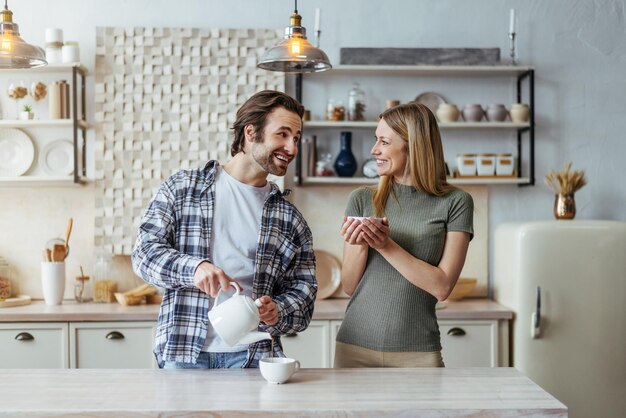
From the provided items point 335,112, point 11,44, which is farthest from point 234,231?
point 335,112

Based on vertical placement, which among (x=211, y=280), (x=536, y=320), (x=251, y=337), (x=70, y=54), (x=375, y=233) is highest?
(x=70, y=54)

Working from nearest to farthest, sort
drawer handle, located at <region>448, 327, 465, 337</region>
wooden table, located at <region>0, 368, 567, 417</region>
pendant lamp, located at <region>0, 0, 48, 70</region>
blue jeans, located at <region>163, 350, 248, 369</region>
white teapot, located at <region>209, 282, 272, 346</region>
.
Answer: wooden table, located at <region>0, 368, 567, 417</region>, white teapot, located at <region>209, 282, 272, 346</region>, blue jeans, located at <region>163, 350, 248, 369</region>, pendant lamp, located at <region>0, 0, 48, 70</region>, drawer handle, located at <region>448, 327, 465, 337</region>

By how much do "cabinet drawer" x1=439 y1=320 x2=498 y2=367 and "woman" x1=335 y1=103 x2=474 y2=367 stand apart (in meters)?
1.38

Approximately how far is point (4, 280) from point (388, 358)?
8.26ft

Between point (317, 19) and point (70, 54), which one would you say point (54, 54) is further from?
point (317, 19)

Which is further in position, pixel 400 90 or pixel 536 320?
pixel 400 90

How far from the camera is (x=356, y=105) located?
403 cm

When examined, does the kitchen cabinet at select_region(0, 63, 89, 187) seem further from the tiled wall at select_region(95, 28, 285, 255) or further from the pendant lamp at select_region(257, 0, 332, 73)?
the pendant lamp at select_region(257, 0, 332, 73)

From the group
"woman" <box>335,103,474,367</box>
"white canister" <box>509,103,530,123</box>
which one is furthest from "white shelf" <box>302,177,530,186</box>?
"woman" <box>335,103,474,367</box>

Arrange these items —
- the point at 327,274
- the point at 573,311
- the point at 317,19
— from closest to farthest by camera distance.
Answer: the point at 573,311 → the point at 317,19 → the point at 327,274

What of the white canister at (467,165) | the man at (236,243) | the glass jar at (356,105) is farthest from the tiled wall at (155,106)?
the man at (236,243)

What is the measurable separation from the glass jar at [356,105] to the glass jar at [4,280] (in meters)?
2.05

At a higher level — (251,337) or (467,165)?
(467,165)

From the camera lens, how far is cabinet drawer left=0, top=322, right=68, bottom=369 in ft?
11.6
